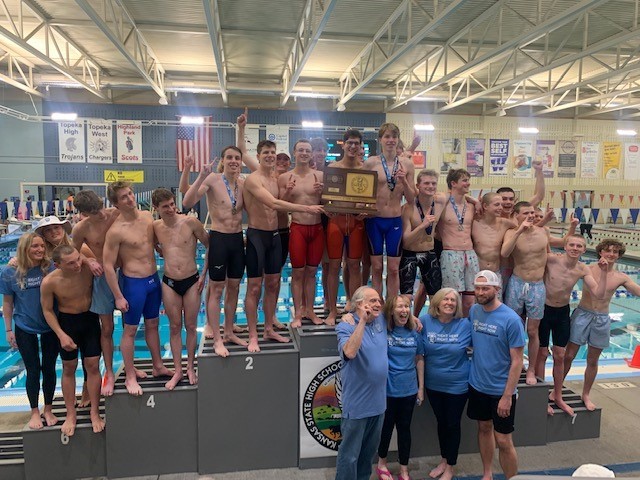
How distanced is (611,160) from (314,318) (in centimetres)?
1821

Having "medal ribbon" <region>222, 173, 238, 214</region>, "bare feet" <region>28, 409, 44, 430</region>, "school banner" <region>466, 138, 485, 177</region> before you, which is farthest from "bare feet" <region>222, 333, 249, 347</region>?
"school banner" <region>466, 138, 485, 177</region>

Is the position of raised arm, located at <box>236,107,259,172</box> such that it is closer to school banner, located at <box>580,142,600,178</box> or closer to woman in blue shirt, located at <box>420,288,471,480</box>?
woman in blue shirt, located at <box>420,288,471,480</box>

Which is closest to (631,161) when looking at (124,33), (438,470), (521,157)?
(521,157)

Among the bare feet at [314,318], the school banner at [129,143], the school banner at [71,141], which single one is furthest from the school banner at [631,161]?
the school banner at [71,141]

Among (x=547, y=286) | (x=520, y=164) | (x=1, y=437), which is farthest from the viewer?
(x=520, y=164)

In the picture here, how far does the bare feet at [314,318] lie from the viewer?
4.25 metres

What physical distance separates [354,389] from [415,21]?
9370 millimetres

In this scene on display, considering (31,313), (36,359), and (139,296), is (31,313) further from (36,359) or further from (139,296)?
(139,296)

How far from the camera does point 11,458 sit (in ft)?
12.1

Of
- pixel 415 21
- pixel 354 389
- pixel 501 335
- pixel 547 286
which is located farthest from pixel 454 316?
pixel 415 21

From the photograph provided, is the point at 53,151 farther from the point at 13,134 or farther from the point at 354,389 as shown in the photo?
the point at 354,389

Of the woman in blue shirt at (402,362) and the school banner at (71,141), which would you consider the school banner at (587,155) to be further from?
the school banner at (71,141)

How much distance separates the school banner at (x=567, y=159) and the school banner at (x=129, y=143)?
609 inches

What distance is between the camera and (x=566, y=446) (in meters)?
4.18
